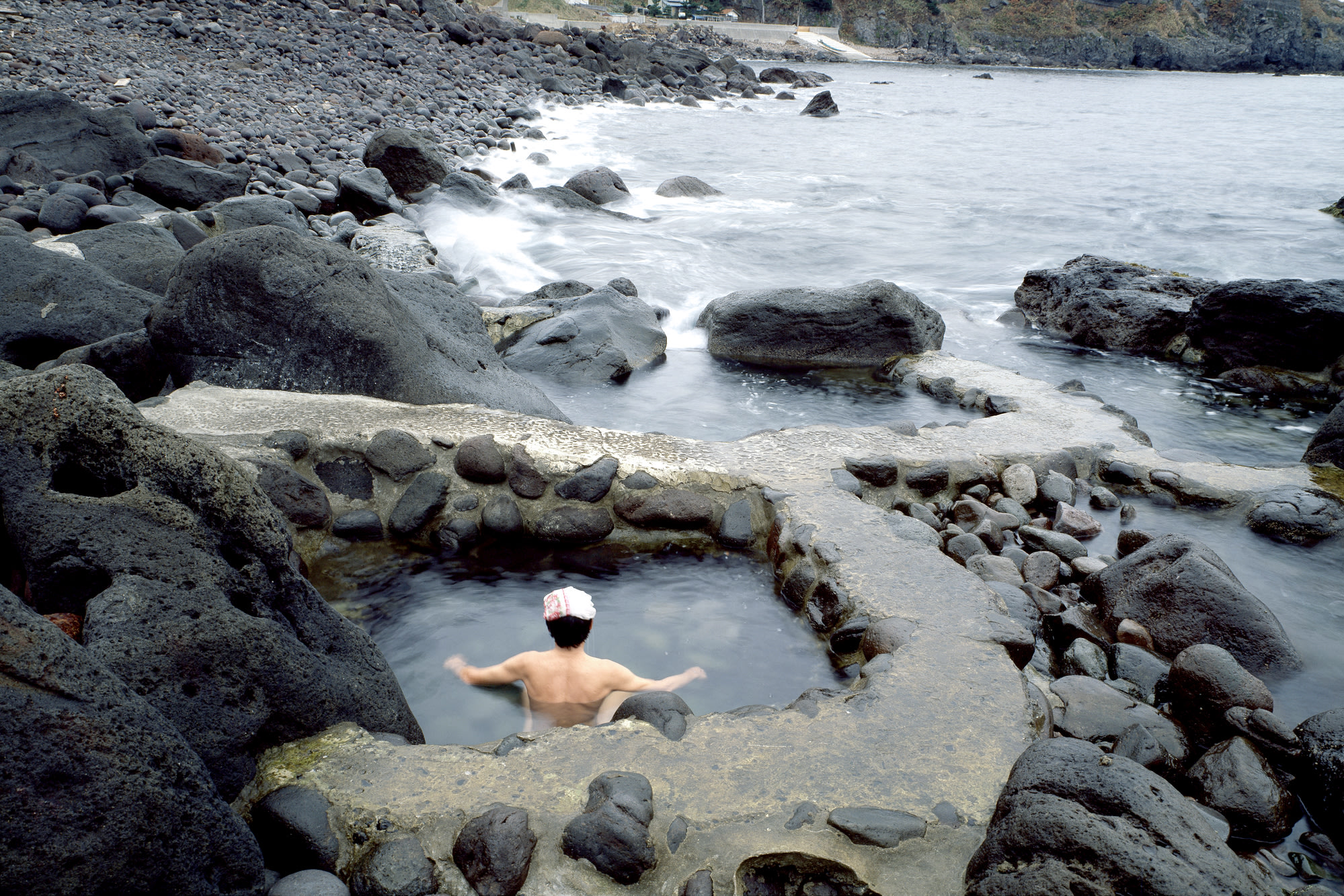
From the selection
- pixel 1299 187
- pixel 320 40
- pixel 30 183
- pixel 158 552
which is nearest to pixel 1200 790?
pixel 158 552

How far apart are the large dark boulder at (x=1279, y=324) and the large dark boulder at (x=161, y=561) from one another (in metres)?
8.75

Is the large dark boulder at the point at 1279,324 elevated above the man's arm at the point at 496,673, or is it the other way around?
the large dark boulder at the point at 1279,324

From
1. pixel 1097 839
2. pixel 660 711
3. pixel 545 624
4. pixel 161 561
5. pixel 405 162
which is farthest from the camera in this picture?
pixel 405 162

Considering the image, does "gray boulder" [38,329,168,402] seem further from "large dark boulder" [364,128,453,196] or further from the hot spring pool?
"large dark boulder" [364,128,453,196]

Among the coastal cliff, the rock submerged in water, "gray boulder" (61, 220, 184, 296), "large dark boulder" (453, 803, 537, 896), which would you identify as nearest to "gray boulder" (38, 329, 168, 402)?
"gray boulder" (61, 220, 184, 296)

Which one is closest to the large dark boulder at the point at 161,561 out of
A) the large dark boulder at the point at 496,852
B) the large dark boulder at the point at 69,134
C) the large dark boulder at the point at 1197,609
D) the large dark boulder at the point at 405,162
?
the large dark boulder at the point at 496,852

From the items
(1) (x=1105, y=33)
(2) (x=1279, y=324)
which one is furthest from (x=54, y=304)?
(1) (x=1105, y=33)

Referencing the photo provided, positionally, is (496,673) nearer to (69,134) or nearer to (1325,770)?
(1325,770)

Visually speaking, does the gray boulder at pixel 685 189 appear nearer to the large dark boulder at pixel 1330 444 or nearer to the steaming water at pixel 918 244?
Result: the steaming water at pixel 918 244

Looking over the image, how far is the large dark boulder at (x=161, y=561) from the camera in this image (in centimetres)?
225

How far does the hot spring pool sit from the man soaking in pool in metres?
0.11

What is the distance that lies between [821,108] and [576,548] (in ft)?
97.6

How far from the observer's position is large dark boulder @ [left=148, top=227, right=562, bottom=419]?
487cm

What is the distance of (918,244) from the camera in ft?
46.8
